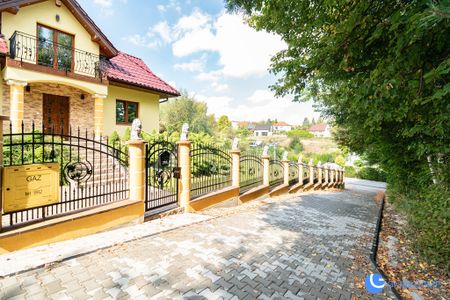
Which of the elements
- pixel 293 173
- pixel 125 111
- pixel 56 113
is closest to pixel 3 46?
pixel 56 113

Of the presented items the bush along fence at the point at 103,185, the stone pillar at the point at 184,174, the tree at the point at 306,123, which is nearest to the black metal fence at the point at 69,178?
the bush along fence at the point at 103,185

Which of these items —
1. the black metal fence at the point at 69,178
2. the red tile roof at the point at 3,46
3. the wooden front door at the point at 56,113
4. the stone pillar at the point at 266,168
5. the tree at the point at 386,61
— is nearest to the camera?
the tree at the point at 386,61

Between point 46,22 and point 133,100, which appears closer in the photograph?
point 46,22

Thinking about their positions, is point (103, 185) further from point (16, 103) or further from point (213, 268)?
point (16, 103)

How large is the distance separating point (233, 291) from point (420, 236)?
4145 mm

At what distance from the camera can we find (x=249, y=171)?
934cm

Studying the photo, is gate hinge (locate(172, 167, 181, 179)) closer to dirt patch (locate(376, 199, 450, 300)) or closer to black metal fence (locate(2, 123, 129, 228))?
black metal fence (locate(2, 123, 129, 228))

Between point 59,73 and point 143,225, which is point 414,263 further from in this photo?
point 59,73

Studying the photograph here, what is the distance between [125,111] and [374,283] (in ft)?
44.8

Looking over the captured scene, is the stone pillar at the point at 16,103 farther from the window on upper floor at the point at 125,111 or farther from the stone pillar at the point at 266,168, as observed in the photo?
the stone pillar at the point at 266,168

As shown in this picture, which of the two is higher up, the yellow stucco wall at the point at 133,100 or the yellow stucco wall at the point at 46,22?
the yellow stucco wall at the point at 46,22

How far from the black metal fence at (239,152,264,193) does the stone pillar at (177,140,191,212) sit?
2.81 meters

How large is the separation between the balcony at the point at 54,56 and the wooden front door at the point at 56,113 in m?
1.52

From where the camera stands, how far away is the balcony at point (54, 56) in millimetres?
9297
